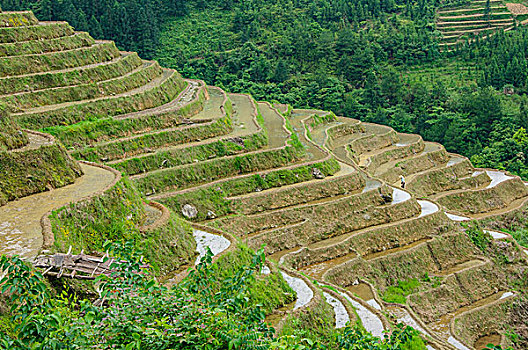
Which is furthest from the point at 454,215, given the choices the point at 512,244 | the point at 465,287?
the point at 465,287

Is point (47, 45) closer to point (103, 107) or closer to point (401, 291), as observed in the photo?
point (103, 107)

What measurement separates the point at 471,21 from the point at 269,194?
1976 inches

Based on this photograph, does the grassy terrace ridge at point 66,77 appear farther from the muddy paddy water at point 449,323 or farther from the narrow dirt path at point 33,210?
the muddy paddy water at point 449,323

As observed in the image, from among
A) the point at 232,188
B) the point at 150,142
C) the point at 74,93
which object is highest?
the point at 74,93

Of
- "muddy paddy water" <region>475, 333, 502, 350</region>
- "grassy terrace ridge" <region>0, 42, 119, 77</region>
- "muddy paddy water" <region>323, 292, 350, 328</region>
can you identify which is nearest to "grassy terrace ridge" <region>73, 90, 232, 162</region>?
"grassy terrace ridge" <region>0, 42, 119, 77</region>

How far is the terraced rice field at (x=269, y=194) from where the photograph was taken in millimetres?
20719

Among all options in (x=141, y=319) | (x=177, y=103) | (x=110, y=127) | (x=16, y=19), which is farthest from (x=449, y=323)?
(x=16, y=19)

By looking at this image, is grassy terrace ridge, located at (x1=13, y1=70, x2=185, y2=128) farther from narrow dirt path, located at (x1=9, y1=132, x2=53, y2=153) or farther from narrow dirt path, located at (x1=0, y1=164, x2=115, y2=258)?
narrow dirt path, located at (x1=0, y1=164, x2=115, y2=258)

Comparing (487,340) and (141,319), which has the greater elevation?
(141,319)

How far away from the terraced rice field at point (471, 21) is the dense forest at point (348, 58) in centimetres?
153

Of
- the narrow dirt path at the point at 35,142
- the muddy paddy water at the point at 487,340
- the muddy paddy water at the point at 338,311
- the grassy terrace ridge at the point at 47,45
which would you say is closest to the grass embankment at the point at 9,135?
the narrow dirt path at the point at 35,142

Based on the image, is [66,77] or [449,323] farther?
[66,77]

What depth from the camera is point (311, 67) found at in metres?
57.5

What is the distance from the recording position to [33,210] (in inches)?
574
